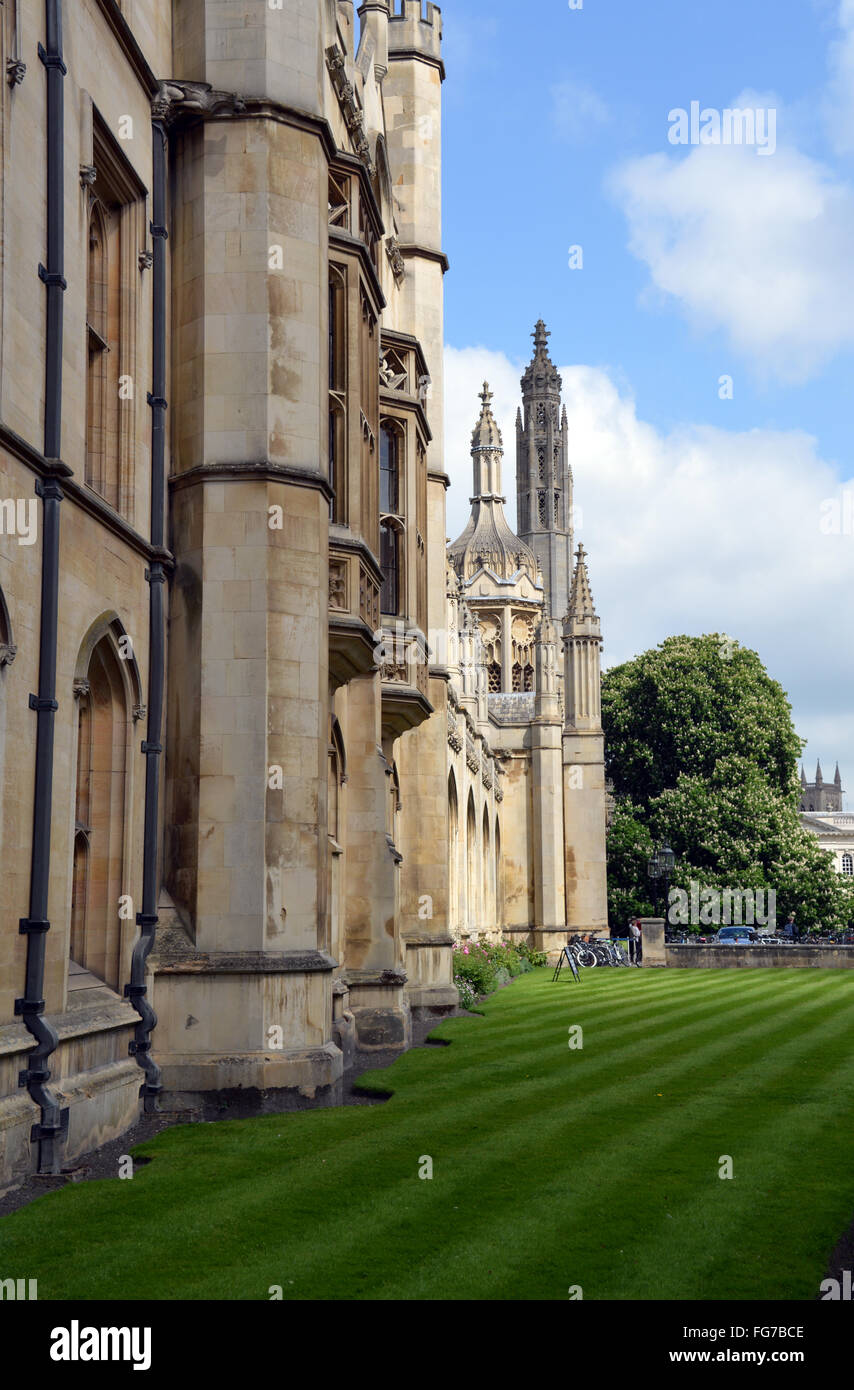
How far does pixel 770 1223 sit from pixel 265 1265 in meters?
2.86

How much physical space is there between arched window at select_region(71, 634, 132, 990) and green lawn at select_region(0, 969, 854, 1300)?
5.33 feet

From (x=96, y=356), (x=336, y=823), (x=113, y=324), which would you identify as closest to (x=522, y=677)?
(x=336, y=823)

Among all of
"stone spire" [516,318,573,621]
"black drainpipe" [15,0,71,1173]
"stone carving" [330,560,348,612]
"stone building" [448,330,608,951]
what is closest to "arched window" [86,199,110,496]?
"black drainpipe" [15,0,71,1173]

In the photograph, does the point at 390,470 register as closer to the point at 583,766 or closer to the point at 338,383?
the point at 338,383

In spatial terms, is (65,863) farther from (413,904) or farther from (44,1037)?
(413,904)

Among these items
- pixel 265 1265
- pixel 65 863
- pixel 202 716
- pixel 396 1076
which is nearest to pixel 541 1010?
pixel 396 1076

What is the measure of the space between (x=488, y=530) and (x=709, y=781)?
24.8 m

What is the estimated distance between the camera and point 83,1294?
634 centimetres

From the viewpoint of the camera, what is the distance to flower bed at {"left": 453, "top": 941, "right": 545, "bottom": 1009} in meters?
25.7

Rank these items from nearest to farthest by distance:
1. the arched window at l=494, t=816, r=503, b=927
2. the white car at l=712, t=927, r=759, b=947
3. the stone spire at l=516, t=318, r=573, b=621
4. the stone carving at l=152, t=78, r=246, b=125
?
the stone carving at l=152, t=78, r=246, b=125 < the arched window at l=494, t=816, r=503, b=927 < the white car at l=712, t=927, r=759, b=947 < the stone spire at l=516, t=318, r=573, b=621

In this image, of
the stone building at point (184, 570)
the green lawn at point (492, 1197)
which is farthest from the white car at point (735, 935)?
the green lawn at point (492, 1197)

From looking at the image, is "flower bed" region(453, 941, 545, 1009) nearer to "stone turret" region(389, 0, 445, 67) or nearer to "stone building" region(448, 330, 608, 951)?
"stone building" region(448, 330, 608, 951)

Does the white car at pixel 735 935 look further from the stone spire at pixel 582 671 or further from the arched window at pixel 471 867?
the arched window at pixel 471 867
